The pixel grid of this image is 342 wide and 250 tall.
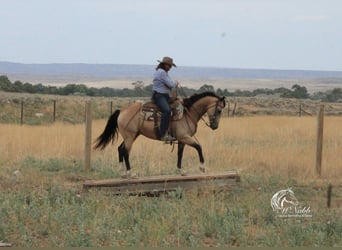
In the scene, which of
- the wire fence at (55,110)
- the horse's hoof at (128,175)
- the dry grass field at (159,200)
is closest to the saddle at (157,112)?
the horse's hoof at (128,175)

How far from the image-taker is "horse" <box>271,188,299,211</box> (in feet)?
32.0

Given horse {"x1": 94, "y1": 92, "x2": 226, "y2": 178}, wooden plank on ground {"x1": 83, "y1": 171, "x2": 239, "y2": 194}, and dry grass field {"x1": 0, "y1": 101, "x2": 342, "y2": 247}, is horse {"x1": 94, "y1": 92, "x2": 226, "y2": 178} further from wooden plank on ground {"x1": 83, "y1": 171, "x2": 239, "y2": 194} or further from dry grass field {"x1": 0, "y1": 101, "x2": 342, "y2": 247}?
wooden plank on ground {"x1": 83, "y1": 171, "x2": 239, "y2": 194}

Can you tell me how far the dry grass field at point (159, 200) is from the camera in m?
7.77

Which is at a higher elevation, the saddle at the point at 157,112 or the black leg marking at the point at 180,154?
the saddle at the point at 157,112

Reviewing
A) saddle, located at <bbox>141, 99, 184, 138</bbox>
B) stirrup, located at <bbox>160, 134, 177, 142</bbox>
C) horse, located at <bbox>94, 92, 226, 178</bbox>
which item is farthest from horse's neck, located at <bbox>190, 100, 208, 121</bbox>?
Answer: stirrup, located at <bbox>160, 134, 177, 142</bbox>

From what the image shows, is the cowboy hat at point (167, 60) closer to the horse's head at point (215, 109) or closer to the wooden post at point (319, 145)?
the horse's head at point (215, 109)

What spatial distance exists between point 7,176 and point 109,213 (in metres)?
4.13

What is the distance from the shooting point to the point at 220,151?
17.0 meters

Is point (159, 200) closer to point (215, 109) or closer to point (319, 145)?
point (215, 109)

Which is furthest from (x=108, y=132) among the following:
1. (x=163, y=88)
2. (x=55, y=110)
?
(x=55, y=110)

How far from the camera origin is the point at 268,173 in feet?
46.1

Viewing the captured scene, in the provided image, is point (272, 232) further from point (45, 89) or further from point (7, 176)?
point (45, 89)

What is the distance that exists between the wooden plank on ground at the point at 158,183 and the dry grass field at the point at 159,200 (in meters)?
0.30

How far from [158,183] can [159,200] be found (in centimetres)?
89
